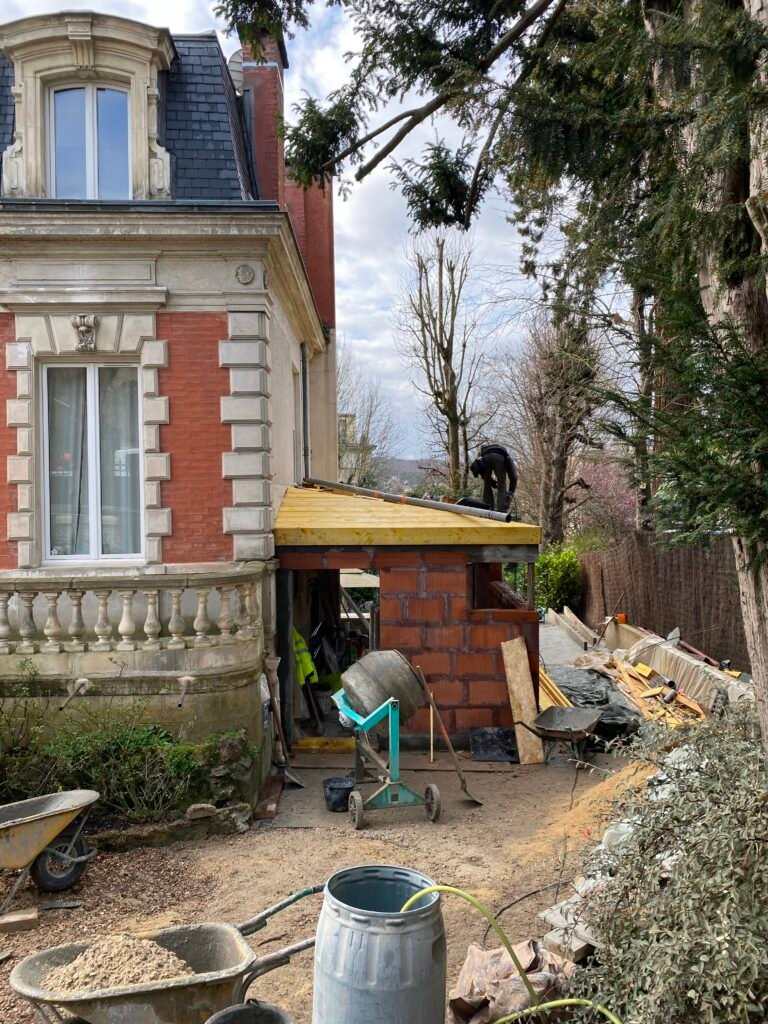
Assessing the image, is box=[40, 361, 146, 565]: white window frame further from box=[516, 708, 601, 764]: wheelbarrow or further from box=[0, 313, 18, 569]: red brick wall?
box=[516, 708, 601, 764]: wheelbarrow

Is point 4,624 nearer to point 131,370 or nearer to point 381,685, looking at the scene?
point 131,370

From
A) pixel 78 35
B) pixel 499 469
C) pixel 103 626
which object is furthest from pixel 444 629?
pixel 78 35

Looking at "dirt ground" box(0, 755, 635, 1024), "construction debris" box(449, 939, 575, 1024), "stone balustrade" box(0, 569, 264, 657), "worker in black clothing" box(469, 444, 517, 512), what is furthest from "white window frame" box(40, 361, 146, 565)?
"construction debris" box(449, 939, 575, 1024)

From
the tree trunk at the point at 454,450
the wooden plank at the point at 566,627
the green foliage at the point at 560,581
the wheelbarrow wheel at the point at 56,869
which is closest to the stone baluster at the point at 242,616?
the wheelbarrow wheel at the point at 56,869

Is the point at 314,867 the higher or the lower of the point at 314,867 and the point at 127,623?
the lower

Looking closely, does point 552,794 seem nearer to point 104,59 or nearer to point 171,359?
point 171,359

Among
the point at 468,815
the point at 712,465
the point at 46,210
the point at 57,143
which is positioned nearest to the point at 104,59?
the point at 57,143

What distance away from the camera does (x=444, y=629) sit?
1092 cm

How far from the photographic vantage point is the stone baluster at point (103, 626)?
29.4 feet

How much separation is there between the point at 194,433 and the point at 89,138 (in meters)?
3.71

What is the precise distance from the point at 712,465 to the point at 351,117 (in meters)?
5.19

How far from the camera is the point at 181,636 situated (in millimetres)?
9055

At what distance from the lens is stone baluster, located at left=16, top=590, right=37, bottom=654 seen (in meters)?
8.95

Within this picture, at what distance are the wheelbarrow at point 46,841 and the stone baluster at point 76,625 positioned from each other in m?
2.35
